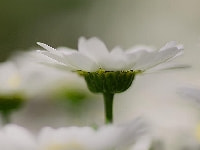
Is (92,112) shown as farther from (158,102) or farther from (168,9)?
(168,9)

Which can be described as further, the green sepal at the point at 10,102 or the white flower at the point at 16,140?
the green sepal at the point at 10,102

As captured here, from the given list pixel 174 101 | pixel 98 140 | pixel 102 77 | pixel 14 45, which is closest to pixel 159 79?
Answer: pixel 174 101

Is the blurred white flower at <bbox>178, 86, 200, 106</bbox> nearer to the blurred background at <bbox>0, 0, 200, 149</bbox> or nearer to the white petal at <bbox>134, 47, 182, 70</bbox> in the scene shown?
the white petal at <bbox>134, 47, 182, 70</bbox>

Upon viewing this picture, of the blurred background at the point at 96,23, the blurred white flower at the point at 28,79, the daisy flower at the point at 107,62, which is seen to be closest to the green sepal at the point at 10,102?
the blurred white flower at the point at 28,79

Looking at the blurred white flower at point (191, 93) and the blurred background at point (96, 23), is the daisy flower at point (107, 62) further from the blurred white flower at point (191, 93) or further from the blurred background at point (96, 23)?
the blurred background at point (96, 23)

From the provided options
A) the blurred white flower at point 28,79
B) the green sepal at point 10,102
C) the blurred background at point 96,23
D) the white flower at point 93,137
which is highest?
the blurred background at point 96,23

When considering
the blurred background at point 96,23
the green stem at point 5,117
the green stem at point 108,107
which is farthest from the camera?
the blurred background at point 96,23

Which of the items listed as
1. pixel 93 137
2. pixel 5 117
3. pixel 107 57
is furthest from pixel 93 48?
pixel 5 117
